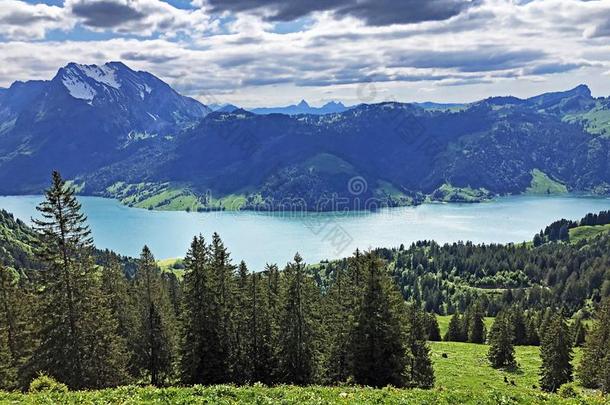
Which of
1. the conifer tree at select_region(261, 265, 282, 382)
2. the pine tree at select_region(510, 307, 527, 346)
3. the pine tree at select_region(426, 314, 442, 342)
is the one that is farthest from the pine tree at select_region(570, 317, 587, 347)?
the conifer tree at select_region(261, 265, 282, 382)

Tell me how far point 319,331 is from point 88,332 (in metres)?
22.0

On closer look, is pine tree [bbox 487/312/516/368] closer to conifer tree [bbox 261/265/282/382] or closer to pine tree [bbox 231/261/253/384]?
conifer tree [bbox 261/265/282/382]

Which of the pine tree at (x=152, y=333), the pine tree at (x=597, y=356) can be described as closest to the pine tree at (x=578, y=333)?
the pine tree at (x=597, y=356)

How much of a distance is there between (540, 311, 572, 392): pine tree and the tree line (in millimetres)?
19862

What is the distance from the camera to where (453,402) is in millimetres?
24281

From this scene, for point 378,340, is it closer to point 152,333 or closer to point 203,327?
point 203,327

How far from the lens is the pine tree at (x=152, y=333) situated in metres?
57.3

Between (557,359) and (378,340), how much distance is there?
1516 inches

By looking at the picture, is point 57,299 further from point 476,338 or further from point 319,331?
point 476,338

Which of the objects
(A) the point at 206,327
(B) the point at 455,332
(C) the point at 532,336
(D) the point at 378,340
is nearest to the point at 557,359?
(D) the point at 378,340

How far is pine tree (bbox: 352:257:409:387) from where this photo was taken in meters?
43.6

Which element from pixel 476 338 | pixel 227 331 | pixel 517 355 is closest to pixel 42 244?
pixel 227 331

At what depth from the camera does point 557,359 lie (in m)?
68.3

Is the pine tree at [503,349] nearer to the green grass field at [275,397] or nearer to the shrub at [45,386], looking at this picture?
the green grass field at [275,397]
